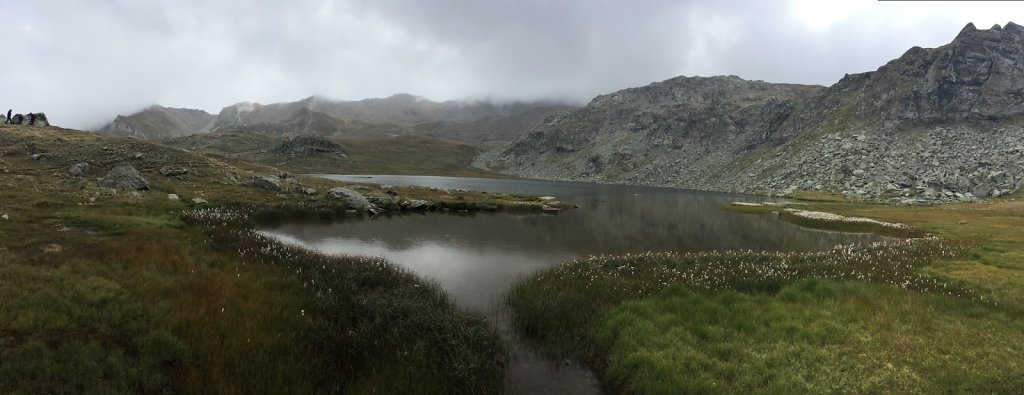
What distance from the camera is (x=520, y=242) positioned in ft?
120

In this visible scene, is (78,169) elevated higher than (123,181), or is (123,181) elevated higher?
(78,169)

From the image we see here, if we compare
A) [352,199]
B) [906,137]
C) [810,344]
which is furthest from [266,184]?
[906,137]

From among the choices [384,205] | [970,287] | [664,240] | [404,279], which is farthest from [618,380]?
[384,205]

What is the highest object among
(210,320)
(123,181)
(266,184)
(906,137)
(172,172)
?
(906,137)

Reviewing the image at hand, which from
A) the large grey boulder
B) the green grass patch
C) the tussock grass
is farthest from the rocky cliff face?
the tussock grass

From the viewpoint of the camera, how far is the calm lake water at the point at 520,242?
49.7ft

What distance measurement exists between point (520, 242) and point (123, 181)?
39.3m

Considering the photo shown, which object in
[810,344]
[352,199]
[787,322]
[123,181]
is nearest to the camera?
[810,344]

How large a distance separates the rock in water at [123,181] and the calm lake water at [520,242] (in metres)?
17.8

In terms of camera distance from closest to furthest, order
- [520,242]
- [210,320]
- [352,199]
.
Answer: [210,320]
[520,242]
[352,199]

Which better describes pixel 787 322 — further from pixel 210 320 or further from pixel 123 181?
pixel 123 181

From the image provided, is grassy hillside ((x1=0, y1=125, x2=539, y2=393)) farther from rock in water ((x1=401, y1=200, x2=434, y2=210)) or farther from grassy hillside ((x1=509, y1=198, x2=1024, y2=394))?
rock in water ((x1=401, y1=200, x2=434, y2=210))

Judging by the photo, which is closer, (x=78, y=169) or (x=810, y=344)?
(x=810, y=344)

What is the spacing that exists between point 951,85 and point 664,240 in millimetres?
182765
